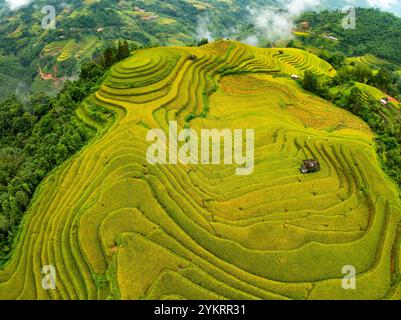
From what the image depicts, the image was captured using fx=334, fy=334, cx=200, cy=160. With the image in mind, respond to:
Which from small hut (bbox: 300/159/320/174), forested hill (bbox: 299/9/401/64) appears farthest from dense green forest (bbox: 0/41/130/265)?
forested hill (bbox: 299/9/401/64)

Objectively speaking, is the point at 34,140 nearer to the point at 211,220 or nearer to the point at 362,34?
the point at 211,220

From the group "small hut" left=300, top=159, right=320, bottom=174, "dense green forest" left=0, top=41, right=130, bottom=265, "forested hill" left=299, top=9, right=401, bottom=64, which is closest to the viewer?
"dense green forest" left=0, top=41, right=130, bottom=265

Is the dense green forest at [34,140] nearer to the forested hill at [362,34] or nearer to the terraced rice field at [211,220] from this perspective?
the terraced rice field at [211,220]

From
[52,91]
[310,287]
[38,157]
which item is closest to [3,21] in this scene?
[52,91]

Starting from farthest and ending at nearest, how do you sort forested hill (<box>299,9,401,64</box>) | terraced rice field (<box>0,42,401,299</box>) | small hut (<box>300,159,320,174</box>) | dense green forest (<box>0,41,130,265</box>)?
1. forested hill (<box>299,9,401,64</box>)
2. small hut (<box>300,159,320,174</box>)
3. dense green forest (<box>0,41,130,265</box>)
4. terraced rice field (<box>0,42,401,299</box>)

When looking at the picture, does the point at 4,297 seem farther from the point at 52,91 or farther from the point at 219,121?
the point at 52,91

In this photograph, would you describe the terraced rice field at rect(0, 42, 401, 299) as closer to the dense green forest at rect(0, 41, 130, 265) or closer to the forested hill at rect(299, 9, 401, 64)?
the dense green forest at rect(0, 41, 130, 265)
